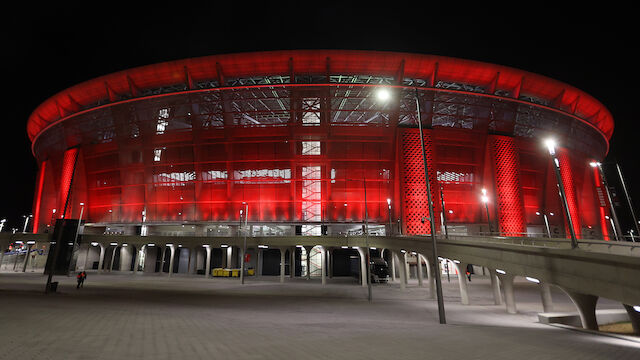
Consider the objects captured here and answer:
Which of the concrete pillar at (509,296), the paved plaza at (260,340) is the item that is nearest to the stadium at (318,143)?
the concrete pillar at (509,296)

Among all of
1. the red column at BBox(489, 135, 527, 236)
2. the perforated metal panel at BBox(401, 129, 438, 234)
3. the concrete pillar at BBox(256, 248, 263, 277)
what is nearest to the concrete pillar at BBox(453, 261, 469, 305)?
the perforated metal panel at BBox(401, 129, 438, 234)

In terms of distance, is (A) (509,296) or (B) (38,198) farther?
(B) (38,198)

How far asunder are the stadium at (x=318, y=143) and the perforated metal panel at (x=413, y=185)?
0.52 feet

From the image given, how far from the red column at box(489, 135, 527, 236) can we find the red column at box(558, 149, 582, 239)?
40.3 ft

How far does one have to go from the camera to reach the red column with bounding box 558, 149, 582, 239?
52031mm

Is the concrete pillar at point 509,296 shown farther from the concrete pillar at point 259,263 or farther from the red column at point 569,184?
the red column at point 569,184

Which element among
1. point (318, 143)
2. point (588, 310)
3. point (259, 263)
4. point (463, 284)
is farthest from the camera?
point (259, 263)

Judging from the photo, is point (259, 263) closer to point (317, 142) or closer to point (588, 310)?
point (317, 142)

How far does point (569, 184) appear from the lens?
174 ft

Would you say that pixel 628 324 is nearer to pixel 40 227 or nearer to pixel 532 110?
pixel 532 110

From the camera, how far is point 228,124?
46969 millimetres

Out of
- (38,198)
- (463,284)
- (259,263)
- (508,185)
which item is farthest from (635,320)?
(38,198)

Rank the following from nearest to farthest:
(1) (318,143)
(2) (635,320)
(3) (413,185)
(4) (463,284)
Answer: (2) (635,320) < (4) (463,284) < (3) (413,185) < (1) (318,143)

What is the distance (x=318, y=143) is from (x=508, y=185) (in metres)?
29.9
